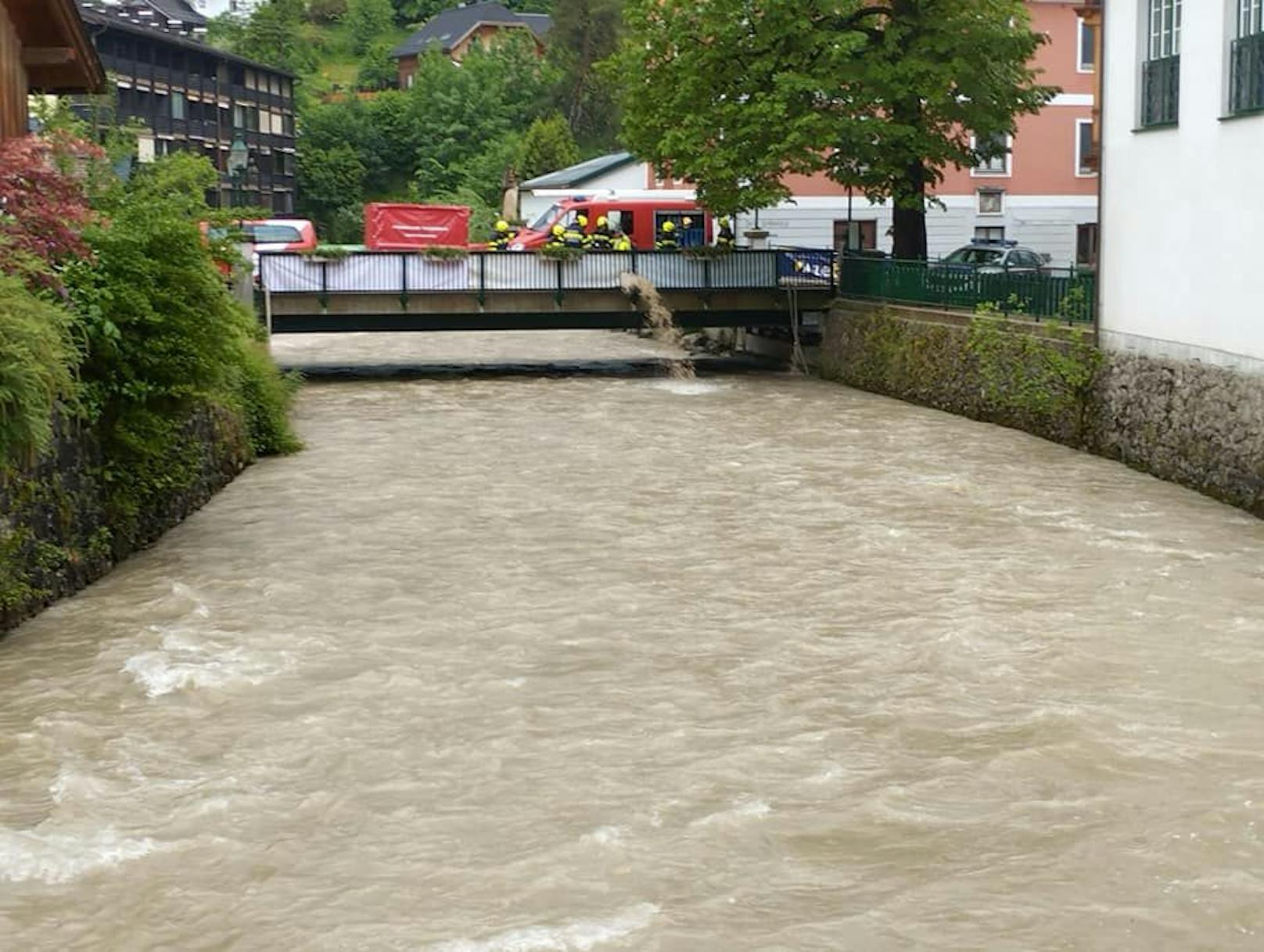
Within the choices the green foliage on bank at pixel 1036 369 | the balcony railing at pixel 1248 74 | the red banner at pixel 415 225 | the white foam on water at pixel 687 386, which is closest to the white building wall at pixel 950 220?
the red banner at pixel 415 225

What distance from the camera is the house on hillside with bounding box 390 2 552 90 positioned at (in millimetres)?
118625

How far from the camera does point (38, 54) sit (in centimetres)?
2067

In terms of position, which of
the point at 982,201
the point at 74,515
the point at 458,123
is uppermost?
the point at 458,123

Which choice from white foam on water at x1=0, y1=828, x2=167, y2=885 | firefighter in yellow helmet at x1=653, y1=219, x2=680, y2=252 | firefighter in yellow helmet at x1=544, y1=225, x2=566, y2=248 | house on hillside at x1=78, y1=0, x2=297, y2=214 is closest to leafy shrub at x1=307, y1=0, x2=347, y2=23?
house on hillside at x1=78, y1=0, x2=297, y2=214

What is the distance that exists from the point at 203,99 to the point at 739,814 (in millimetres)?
78882

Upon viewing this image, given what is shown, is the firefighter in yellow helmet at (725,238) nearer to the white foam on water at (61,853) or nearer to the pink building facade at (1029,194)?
the pink building facade at (1029,194)

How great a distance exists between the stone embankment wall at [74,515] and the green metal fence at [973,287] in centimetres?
1208

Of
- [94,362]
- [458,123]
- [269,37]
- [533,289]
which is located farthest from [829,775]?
[269,37]

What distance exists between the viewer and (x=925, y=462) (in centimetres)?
2347

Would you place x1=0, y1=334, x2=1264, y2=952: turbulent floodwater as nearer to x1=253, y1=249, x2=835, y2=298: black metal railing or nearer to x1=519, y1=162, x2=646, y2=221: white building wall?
x1=253, y1=249, x2=835, y2=298: black metal railing

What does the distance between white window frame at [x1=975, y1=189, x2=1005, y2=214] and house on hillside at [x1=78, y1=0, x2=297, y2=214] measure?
93.6 feet

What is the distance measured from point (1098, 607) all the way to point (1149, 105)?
390 inches

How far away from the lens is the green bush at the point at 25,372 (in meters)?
12.6

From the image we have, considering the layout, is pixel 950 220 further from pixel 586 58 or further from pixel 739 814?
pixel 586 58
